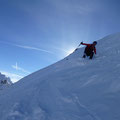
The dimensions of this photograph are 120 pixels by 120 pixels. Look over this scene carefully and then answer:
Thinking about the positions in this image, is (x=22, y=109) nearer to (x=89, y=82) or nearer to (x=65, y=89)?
(x=65, y=89)

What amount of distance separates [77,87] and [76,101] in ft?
3.62

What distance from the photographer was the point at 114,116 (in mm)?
4824

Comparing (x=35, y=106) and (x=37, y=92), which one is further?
(x=37, y=92)

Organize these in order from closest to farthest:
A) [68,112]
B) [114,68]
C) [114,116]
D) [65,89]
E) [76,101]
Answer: [114,116]
[68,112]
[76,101]
[65,89]
[114,68]

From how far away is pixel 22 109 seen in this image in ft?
19.5

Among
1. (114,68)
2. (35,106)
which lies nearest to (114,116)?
Result: (35,106)

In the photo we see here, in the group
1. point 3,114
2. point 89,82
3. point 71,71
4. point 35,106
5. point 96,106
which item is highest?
point 71,71

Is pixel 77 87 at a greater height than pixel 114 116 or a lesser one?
greater

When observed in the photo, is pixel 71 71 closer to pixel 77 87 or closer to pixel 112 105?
pixel 77 87

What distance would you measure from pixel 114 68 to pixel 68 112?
14.1ft

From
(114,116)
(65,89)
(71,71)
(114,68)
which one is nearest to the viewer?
(114,116)

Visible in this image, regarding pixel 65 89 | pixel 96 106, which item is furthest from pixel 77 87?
pixel 96 106

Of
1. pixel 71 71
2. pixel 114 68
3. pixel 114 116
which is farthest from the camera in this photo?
pixel 71 71

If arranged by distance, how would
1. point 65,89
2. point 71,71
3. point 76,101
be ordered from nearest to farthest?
1. point 76,101
2. point 65,89
3. point 71,71
